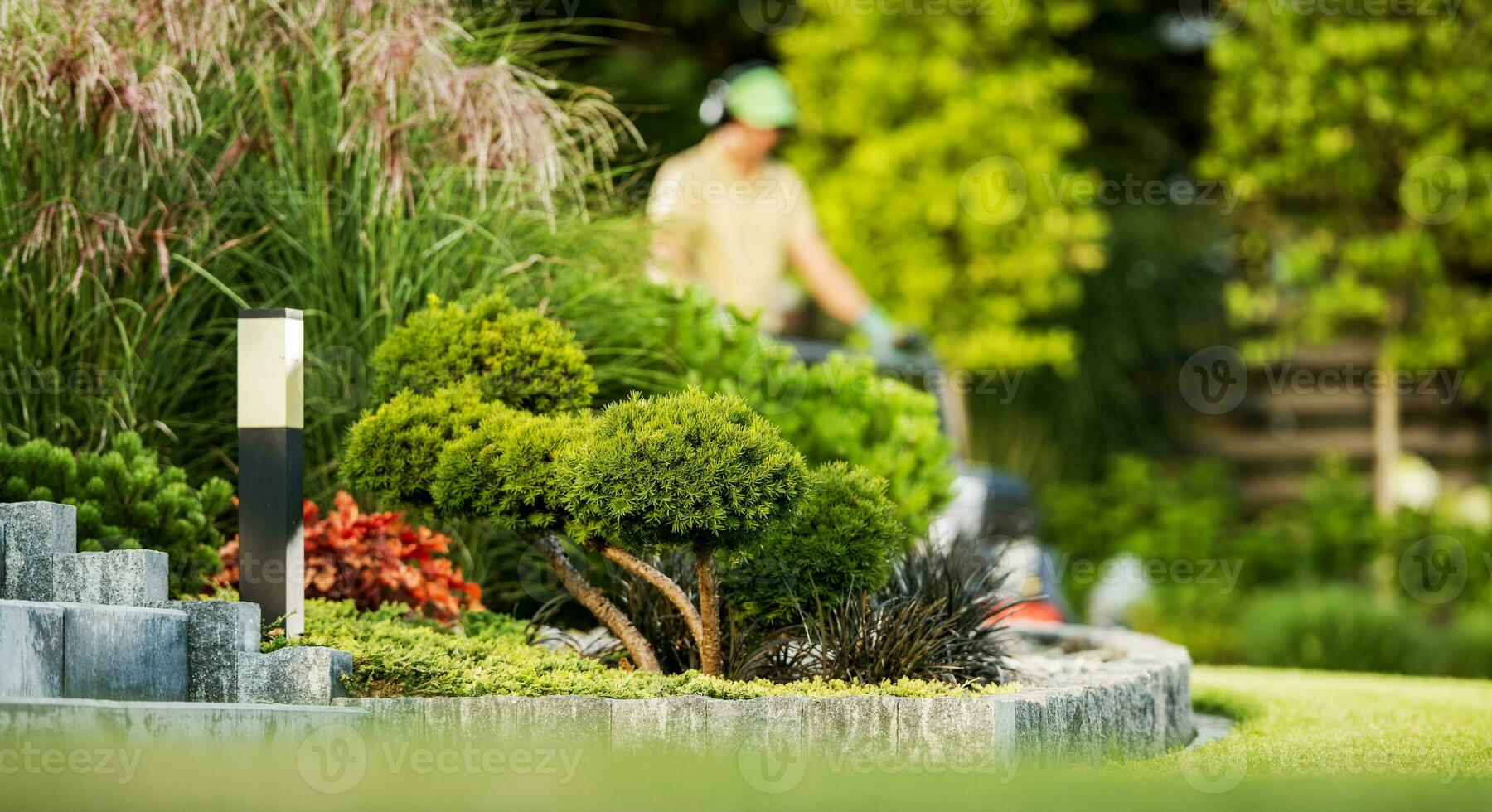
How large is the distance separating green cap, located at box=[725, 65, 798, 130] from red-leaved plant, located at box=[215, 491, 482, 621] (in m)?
3.54

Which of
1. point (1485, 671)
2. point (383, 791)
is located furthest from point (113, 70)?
point (1485, 671)

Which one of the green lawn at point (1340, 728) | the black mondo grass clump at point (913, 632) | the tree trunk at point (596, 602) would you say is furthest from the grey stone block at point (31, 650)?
the green lawn at point (1340, 728)

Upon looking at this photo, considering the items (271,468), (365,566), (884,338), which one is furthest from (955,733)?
(884,338)

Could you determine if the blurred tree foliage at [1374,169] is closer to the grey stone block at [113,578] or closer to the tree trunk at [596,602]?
the tree trunk at [596,602]

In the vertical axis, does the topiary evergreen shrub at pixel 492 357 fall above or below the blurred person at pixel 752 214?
below

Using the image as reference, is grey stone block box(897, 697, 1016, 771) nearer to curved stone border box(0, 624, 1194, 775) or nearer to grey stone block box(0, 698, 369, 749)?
curved stone border box(0, 624, 1194, 775)

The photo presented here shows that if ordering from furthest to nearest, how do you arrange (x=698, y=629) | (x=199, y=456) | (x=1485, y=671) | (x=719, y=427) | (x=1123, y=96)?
(x=1123, y=96), (x=1485, y=671), (x=199, y=456), (x=698, y=629), (x=719, y=427)

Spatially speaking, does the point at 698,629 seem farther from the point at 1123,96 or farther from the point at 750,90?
the point at 1123,96

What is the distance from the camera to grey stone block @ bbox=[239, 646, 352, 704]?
4078 millimetres

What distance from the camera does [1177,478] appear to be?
13.3 meters

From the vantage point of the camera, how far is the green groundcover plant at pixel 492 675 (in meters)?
4.17

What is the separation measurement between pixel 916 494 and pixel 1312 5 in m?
6.72

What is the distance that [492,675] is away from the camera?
167 inches

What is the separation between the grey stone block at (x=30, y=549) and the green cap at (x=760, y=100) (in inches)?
179
